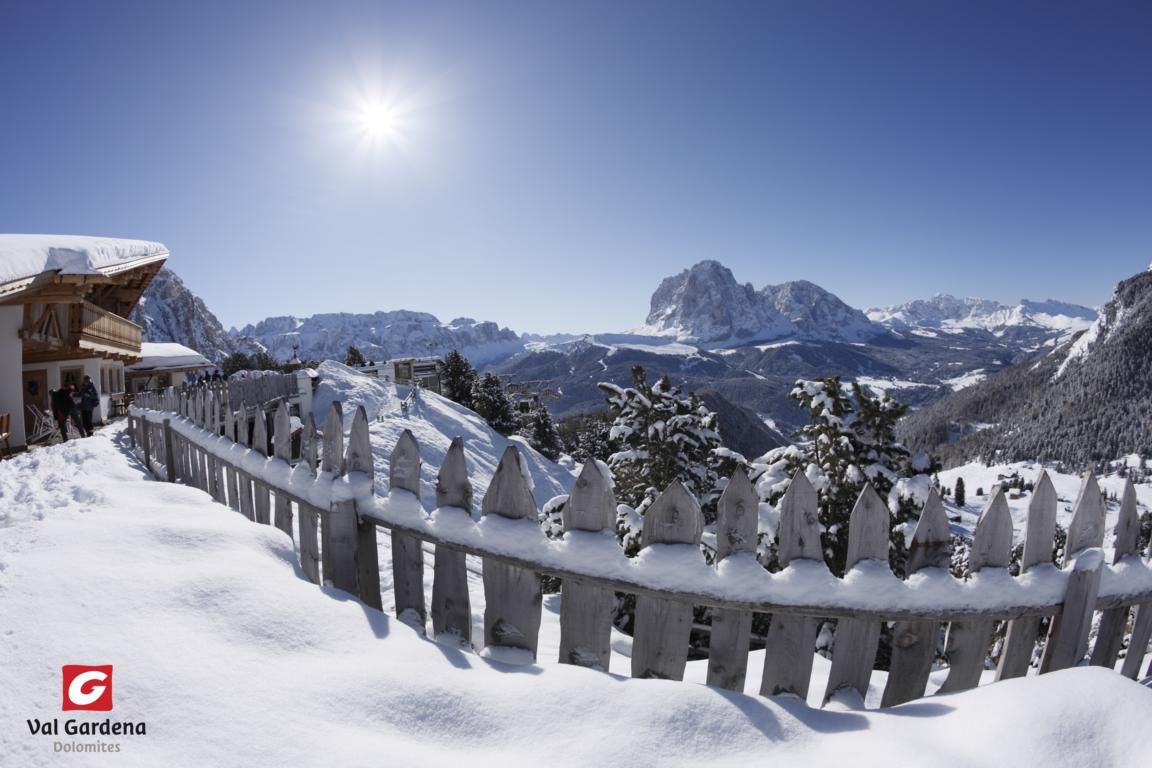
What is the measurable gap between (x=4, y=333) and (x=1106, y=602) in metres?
18.8

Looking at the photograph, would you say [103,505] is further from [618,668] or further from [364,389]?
[364,389]

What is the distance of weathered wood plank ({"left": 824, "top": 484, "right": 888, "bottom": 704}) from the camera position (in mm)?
2318

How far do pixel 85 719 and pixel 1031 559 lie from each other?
148 inches

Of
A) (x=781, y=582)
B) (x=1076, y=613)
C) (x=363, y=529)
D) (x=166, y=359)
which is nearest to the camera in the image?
(x=781, y=582)

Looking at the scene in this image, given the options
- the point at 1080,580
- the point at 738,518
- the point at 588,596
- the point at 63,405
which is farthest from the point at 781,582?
the point at 63,405

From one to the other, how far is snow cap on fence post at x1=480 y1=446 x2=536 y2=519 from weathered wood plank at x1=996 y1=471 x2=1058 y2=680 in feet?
7.37

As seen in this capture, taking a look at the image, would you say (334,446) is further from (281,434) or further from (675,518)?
(675,518)

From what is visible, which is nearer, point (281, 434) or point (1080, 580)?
point (1080, 580)

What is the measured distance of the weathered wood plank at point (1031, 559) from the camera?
244 cm

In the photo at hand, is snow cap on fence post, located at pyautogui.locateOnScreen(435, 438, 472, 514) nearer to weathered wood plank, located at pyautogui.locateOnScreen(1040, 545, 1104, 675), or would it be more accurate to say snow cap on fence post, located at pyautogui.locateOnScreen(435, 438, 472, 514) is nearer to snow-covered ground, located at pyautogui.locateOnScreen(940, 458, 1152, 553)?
weathered wood plank, located at pyautogui.locateOnScreen(1040, 545, 1104, 675)

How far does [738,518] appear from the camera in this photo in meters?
2.29

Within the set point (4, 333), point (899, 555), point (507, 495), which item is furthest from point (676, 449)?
point (4, 333)

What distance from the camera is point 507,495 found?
256cm

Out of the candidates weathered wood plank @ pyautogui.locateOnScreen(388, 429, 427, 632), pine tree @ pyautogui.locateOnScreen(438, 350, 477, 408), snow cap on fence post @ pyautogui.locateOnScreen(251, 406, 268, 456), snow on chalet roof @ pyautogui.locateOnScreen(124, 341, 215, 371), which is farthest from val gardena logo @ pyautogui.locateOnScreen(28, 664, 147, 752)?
pine tree @ pyautogui.locateOnScreen(438, 350, 477, 408)
